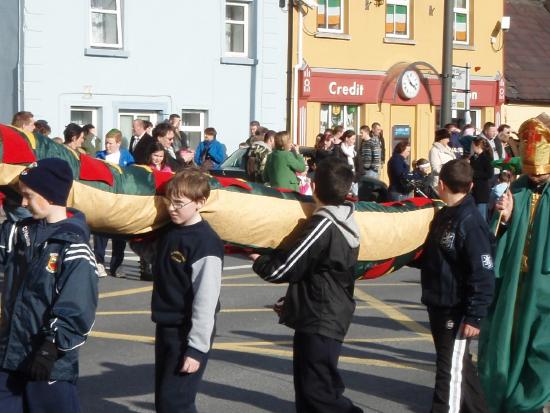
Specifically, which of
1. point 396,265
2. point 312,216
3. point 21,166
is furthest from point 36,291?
point 396,265

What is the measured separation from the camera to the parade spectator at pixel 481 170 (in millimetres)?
18859

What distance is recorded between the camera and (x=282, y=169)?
15406 mm

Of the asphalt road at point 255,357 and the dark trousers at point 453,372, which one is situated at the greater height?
the dark trousers at point 453,372

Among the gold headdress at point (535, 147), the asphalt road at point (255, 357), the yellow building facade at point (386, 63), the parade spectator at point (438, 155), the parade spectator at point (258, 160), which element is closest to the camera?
the gold headdress at point (535, 147)

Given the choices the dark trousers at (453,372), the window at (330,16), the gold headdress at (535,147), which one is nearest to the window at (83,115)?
the window at (330,16)

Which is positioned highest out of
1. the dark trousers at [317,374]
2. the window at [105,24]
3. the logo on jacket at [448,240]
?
the window at [105,24]

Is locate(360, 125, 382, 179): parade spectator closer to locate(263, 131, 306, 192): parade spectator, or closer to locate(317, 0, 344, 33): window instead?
locate(317, 0, 344, 33): window

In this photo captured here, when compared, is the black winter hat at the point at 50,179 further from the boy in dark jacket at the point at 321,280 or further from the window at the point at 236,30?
the window at the point at 236,30

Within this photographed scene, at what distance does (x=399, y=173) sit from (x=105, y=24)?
340 inches

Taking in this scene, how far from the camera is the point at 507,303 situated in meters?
6.84

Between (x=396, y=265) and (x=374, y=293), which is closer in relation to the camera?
(x=396, y=265)

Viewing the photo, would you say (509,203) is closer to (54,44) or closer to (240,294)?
(240,294)

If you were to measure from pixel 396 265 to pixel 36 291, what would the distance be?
225 centimetres

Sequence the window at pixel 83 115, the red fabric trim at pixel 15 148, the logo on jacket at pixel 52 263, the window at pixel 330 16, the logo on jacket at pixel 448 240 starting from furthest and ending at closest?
the window at pixel 330 16
the window at pixel 83 115
the logo on jacket at pixel 448 240
the red fabric trim at pixel 15 148
the logo on jacket at pixel 52 263
